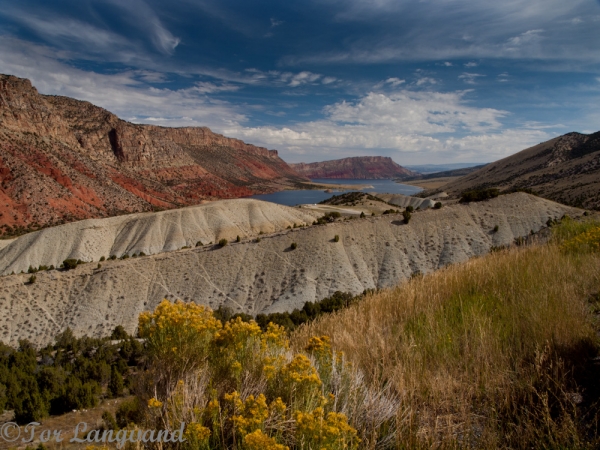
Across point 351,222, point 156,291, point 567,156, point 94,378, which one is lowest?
point 156,291

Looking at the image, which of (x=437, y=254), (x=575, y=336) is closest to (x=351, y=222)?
(x=437, y=254)

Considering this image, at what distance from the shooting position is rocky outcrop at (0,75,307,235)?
71706 mm

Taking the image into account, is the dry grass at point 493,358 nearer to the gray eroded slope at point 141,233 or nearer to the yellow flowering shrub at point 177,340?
the yellow flowering shrub at point 177,340

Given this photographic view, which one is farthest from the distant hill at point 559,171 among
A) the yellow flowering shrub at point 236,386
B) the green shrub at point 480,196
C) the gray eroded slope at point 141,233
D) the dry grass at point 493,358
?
the yellow flowering shrub at point 236,386

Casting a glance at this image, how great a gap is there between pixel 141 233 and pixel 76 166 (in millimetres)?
56512

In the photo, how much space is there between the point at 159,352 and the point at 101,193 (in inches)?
4032

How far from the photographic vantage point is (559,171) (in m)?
95.2

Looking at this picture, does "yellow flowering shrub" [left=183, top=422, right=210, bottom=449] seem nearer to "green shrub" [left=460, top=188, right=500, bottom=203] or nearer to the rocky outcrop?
"green shrub" [left=460, top=188, right=500, bottom=203]

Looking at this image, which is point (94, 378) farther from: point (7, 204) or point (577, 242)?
point (7, 204)

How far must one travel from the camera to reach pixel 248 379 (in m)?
3.22

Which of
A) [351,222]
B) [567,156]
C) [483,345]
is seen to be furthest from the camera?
[567,156]

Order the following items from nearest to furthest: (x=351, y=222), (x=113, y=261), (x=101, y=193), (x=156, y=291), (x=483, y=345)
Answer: (x=483, y=345)
(x=156, y=291)
(x=113, y=261)
(x=351, y=222)
(x=101, y=193)

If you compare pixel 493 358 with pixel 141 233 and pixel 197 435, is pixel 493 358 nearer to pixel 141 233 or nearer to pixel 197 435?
pixel 197 435

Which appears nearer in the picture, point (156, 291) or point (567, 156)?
point (156, 291)
